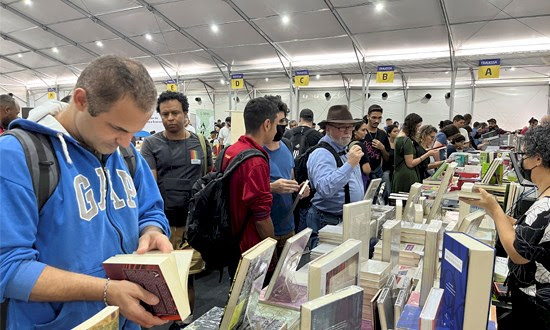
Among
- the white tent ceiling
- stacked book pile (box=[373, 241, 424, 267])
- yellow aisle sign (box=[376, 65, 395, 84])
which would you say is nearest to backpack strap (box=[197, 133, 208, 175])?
stacked book pile (box=[373, 241, 424, 267])

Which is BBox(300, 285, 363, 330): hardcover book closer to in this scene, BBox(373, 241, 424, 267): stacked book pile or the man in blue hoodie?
the man in blue hoodie

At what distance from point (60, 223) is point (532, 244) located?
1.74 meters

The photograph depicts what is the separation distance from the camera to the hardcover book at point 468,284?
793 millimetres

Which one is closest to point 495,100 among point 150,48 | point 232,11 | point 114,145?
point 232,11

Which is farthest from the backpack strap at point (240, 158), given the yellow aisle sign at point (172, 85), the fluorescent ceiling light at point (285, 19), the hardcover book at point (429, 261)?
the yellow aisle sign at point (172, 85)

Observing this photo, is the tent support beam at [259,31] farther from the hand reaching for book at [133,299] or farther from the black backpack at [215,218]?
the hand reaching for book at [133,299]

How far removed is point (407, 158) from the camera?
4.18 meters

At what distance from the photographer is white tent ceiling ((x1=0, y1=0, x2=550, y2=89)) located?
9758 millimetres

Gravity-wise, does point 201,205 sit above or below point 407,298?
above

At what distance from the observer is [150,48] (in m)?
14.2

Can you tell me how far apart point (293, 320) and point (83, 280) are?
57 centimetres

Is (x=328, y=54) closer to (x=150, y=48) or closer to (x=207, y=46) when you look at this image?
(x=207, y=46)

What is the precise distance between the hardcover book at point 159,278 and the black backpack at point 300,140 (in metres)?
3.55

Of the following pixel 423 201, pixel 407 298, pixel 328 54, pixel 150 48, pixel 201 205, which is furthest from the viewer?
pixel 150 48
